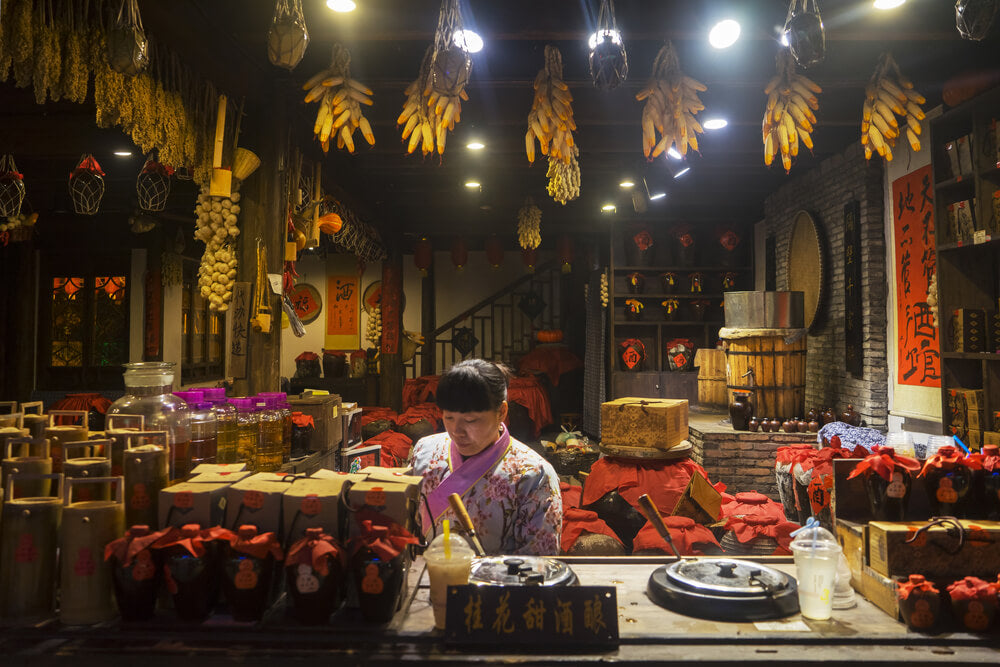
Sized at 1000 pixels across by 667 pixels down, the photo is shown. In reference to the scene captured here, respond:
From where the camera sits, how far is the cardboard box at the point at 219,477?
1.55m

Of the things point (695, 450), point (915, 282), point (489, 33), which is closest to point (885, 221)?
point (915, 282)

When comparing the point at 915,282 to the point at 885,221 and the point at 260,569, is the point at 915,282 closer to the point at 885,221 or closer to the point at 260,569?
the point at 885,221

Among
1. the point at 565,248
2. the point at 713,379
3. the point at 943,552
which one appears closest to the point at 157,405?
the point at 943,552

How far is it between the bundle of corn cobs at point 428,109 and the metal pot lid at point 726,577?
212 cm

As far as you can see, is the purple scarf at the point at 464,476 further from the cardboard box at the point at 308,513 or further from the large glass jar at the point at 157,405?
the large glass jar at the point at 157,405

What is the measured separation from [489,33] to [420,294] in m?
8.45

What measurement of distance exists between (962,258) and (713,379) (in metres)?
3.86

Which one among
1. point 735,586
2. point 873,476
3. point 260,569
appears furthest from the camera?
point 873,476

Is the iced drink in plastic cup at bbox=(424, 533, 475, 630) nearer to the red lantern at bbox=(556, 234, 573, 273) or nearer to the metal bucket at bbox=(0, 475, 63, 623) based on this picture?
the metal bucket at bbox=(0, 475, 63, 623)

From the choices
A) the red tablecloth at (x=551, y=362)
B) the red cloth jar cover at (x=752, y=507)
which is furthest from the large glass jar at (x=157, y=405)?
the red tablecloth at (x=551, y=362)

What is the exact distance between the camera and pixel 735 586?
1.45 metres

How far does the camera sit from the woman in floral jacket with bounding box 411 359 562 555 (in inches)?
81.9

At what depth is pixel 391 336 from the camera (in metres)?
9.17

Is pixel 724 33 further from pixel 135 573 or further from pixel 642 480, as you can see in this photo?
pixel 135 573
